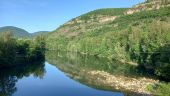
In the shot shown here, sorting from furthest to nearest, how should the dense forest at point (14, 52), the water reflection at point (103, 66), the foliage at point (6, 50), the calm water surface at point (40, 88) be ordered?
the dense forest at point (14, 52), the foliage at point (6, 50), the water reflection at point (103, 66), the calm water surface at point (40, 88)

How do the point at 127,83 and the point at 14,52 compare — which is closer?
the point at 127,83

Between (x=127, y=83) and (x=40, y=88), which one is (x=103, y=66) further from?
(x=40, y=88)

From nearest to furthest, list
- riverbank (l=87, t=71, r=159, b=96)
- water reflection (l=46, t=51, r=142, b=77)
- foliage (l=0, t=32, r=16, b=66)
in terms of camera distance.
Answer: riverbank (l=87, t=71, r=159, b=96), water reflection (l=46, t=51, r=142, b=77), foliage (l=0, t=32, r=16, b=66)

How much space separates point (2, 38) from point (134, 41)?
1867 inches

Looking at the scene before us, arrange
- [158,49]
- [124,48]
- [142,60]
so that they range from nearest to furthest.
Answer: [158,49], [142,60], [124,48]

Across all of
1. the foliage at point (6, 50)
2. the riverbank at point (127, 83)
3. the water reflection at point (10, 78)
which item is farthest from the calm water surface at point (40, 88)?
the foliage at point (6, 50)

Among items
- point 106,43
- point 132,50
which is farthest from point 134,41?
point 106,43

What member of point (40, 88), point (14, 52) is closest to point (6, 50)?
point (14, 52)

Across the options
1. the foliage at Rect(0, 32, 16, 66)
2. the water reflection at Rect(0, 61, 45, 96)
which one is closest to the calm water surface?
the water reflection at Rect(0, 61, 45, 96)

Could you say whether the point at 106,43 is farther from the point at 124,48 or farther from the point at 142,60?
the point at 142,60

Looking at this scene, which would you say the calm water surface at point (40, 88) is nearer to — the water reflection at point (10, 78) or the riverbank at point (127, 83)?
the water reflection at point (10, 78)

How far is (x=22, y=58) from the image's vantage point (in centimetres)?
10638

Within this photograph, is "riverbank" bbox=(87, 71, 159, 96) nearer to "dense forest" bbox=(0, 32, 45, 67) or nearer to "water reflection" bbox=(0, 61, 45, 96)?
"water reflection" bbox=(0, 61, 45, 96)

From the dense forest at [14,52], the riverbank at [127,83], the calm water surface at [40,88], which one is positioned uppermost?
the dense forest at [14,52]
